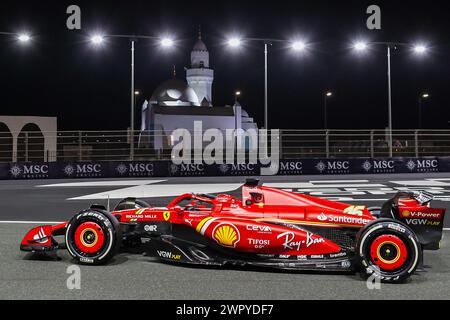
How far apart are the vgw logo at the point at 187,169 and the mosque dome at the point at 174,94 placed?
6153cm

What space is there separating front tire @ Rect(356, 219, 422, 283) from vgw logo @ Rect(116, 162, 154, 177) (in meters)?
19.4

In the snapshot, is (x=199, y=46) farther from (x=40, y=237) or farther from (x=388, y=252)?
(x=388, y=252)

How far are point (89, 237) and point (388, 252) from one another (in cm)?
349

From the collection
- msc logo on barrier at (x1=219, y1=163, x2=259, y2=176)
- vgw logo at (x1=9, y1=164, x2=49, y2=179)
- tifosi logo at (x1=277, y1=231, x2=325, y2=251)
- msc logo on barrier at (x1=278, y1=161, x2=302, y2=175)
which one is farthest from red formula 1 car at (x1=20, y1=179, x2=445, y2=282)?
vgw logo at (x1=9, y1=164, x2=49, y2=179)

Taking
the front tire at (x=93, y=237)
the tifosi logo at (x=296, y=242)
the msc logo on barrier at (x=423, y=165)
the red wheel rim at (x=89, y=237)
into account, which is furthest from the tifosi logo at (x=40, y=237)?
the msc logo on barrier at (x=423, y=165)

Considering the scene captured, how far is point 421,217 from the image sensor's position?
568cm

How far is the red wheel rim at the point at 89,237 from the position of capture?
19.6 feet

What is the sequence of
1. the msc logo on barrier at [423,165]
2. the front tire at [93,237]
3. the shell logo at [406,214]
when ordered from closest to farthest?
the shell logo at [406,214], the front tire at [93,237], the msc logo on barrier at [423,165]

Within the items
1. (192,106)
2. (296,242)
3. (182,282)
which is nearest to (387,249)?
(296,242)

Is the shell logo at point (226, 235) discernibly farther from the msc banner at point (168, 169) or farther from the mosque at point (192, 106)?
the mosque at point (192, 106)

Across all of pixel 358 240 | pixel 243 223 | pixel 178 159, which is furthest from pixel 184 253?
pixel 178 159

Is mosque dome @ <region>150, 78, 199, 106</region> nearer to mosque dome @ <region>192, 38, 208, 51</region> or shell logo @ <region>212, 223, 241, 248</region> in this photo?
mosque dome @ <region>192, 38, 208, 51</region>
